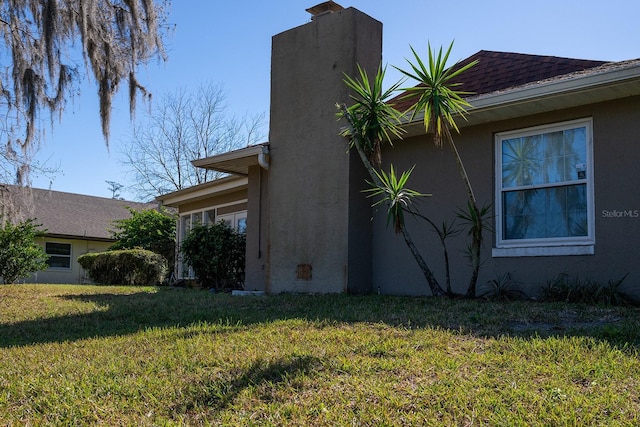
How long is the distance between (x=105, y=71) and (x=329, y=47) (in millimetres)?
4375

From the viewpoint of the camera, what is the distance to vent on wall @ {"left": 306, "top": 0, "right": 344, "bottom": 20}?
10680 millimetres

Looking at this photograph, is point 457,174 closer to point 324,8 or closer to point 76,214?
point 324,8

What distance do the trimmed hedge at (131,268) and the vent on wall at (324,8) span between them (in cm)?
982

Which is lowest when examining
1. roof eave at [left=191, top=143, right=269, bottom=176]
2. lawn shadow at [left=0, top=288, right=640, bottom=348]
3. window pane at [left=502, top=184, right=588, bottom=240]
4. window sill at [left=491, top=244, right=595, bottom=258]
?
lawn shadow at [left=0, top=288, right=640, bottom=348]

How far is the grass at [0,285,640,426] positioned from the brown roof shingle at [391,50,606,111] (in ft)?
11.8

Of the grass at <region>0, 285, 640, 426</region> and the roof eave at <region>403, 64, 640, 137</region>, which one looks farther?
the roof eave at <region>403, 64, 640, 137</region>

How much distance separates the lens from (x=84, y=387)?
4277mm

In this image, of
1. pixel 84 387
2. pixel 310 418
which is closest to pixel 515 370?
pixel 310 418

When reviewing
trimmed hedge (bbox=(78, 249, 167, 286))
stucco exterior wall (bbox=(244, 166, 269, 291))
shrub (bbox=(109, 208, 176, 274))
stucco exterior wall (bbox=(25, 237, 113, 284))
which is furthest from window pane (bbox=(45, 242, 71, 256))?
stucco exterior wall (bbox=(244, 166, 269, 291))

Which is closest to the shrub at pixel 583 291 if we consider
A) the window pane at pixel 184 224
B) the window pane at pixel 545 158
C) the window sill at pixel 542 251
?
the window sill at pixel 542 251

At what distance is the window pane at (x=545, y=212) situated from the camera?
25.6 ft

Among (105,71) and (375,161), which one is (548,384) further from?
(105,71)

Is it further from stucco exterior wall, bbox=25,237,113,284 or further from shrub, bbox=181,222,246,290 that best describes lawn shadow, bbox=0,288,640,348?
stucco exterior wall, bbox=25,237,113,284

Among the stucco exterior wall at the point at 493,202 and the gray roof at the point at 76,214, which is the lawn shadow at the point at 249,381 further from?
the gray roof at the point at 76,214
